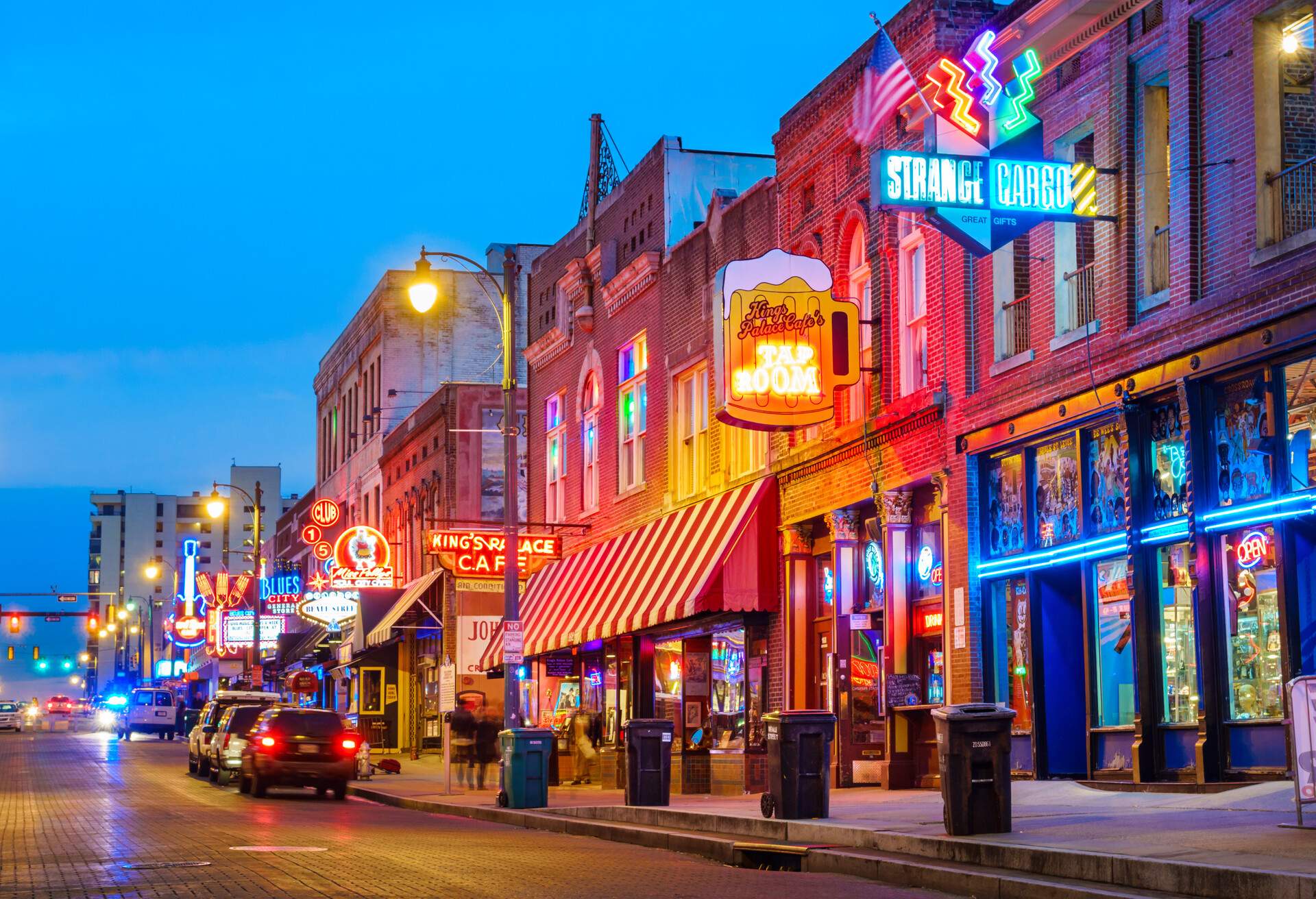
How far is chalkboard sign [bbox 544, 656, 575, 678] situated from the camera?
38188 mm

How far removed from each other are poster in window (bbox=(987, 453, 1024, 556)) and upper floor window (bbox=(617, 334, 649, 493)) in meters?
12.8

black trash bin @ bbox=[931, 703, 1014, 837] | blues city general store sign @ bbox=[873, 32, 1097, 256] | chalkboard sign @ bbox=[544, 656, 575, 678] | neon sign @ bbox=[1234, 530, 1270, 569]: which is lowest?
black trash bin @ bbox=[931, 703, 1014, 837]

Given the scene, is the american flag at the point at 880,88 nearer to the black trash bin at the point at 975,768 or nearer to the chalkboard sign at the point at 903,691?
the chalkboard sign at the point at 903,691

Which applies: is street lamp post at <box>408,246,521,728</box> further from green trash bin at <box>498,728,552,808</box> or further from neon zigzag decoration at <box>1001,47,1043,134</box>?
neon zigzag decoration at <box>1001,47,1043,134</box>

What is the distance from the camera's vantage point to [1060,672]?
2103 centimetres

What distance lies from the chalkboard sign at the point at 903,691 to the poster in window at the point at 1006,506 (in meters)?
2.47

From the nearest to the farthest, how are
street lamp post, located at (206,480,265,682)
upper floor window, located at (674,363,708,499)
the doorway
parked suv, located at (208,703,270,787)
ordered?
the doorway → upper floor window, located at (674,363,708,499) → parked suv, located at (208,703,270,787) → street lamp post, located at (206,480,265,682)

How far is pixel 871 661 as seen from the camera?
83.1 ft

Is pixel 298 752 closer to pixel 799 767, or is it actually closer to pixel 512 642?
pixel 512 642

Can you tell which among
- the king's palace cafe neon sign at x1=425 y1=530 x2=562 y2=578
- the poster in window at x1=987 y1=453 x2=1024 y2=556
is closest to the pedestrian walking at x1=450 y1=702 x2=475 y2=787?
the king's palace cafe neon sign at x1=425 y1=530 x2=562 y2=578

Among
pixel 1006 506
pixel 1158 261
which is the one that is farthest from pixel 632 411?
pixel 1158 261

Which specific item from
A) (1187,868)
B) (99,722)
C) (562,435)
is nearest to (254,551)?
(562,435)

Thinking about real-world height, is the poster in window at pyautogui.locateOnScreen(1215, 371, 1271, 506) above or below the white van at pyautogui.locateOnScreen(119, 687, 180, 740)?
above

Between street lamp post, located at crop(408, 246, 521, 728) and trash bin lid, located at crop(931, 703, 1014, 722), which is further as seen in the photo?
street lamp post, located at crop(408, 246, 521, 728)
